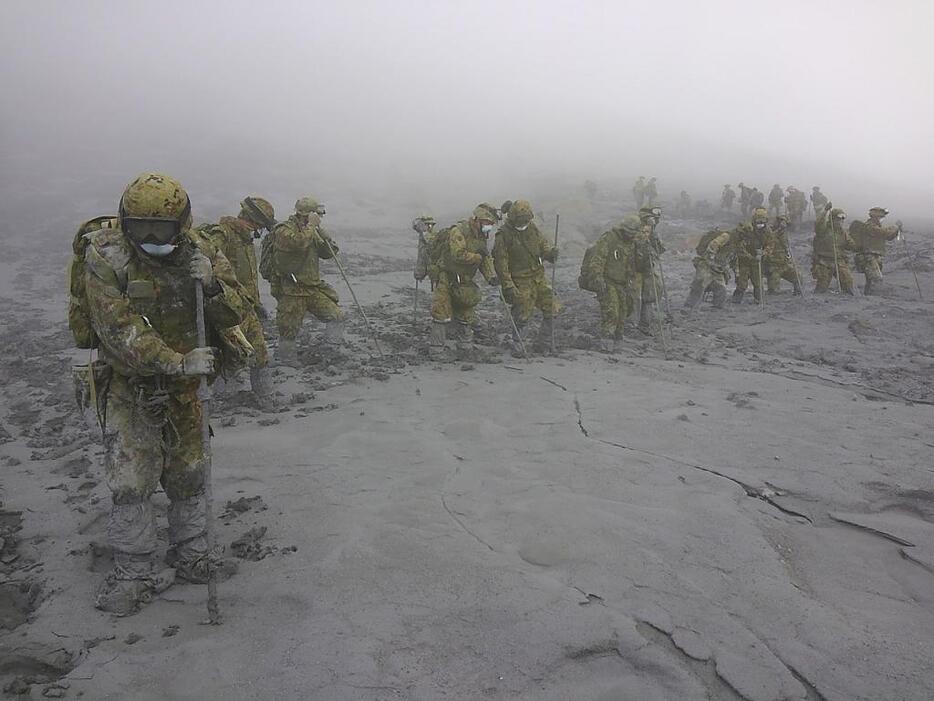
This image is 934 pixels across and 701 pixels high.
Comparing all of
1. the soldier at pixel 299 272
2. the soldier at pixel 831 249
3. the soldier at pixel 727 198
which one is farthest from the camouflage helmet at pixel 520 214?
the soldier at pixel 727 198

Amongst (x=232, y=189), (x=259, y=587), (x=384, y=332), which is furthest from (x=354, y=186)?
(x=259, y=587)

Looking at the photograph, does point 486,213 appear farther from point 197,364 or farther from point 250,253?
point 197,364

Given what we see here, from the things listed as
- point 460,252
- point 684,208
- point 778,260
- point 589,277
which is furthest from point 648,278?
point 684,208

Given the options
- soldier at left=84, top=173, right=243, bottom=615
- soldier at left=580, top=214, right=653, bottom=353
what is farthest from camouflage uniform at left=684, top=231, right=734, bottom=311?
soldier at left=84, top=173, right=243, bottom=615

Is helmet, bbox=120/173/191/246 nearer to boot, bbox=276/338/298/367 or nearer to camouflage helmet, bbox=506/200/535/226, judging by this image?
boot, bbox=276/338/298/367

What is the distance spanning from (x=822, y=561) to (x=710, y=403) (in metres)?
2.55

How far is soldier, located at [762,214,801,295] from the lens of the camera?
1116 centimetres

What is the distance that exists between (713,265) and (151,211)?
31.9 feet

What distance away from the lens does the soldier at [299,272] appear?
6.69m

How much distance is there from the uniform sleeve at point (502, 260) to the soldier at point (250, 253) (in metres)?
2.67

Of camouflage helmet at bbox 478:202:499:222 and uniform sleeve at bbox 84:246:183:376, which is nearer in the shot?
uniform sleeve at bbox 84:246:183:376

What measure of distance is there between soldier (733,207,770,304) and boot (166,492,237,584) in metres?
10.1

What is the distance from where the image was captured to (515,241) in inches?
310

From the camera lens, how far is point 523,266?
789cm
